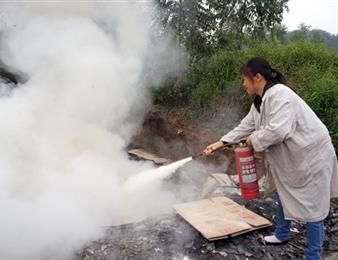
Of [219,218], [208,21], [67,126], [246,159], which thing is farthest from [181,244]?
[208,21]

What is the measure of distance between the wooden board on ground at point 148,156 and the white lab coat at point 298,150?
3558mm

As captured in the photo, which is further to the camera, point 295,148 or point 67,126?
point 67,126

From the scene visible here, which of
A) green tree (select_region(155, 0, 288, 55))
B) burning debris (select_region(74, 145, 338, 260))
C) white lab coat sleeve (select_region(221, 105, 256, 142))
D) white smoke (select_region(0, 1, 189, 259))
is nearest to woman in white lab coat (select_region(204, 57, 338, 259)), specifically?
white lab coat sleeve (select_region(221, 105, 256, 142))

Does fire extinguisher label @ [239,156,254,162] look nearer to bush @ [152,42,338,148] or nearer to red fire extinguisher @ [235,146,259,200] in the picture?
red fire extinguisher @ [235,146,259,200]

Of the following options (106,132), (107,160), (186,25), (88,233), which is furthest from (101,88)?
(186,25)

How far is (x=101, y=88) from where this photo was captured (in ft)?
15.6

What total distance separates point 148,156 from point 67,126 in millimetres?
2301

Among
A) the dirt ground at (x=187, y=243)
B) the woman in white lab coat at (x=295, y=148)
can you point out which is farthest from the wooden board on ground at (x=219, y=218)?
the woman in white lab coat at (x=295, y=148)

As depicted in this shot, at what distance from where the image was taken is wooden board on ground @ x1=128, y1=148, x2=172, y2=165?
6.10 metres

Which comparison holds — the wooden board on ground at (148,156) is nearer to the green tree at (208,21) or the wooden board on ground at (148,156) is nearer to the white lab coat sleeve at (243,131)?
the green tree at (208,21)

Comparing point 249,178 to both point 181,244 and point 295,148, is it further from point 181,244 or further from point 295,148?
point 181,244

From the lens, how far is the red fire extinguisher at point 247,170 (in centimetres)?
291

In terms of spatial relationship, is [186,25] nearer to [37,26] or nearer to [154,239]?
[37,26]

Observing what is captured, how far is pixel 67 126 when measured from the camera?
4.42 metres
